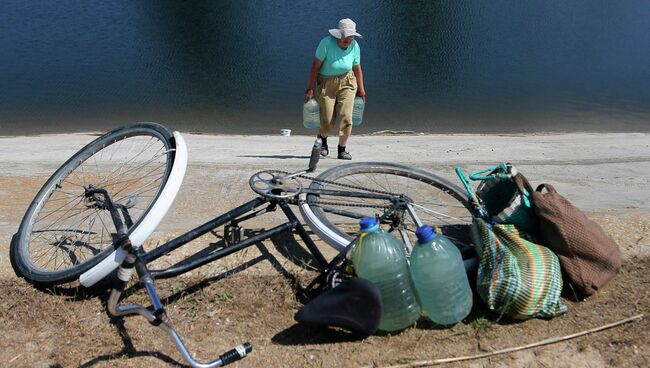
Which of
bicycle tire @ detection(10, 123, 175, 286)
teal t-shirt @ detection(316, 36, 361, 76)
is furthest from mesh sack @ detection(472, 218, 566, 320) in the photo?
teal t-shirt @ detection(316, 36, 361, 76)

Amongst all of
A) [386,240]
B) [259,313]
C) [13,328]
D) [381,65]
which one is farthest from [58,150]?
[381,65]

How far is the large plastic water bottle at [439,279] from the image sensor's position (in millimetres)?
3055

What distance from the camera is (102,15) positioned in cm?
2156

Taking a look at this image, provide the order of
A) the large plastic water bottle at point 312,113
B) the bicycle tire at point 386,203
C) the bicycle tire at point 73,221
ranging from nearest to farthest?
the bicycle tire at point 73,221
the bicycle tire at point 386,203
the large plastic water bottle at point 312,113

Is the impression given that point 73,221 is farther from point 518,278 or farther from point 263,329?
point 518,278

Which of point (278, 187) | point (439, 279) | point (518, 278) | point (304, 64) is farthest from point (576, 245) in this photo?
point (304, 64)

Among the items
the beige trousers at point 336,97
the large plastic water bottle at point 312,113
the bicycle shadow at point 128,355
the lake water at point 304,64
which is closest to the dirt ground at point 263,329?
the bicycle shadow at point 128,355

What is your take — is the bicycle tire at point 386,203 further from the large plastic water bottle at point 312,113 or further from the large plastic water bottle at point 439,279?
the large plastic water bottle at point 312,113

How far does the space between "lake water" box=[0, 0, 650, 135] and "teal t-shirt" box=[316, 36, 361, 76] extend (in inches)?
243

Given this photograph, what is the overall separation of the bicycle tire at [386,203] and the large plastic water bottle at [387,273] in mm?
451

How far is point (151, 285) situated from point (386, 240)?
136cm

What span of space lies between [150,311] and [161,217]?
623 mm

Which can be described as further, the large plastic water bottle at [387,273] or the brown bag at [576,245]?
the brown bag at [576,245]

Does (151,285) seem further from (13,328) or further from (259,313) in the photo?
(13,328)
